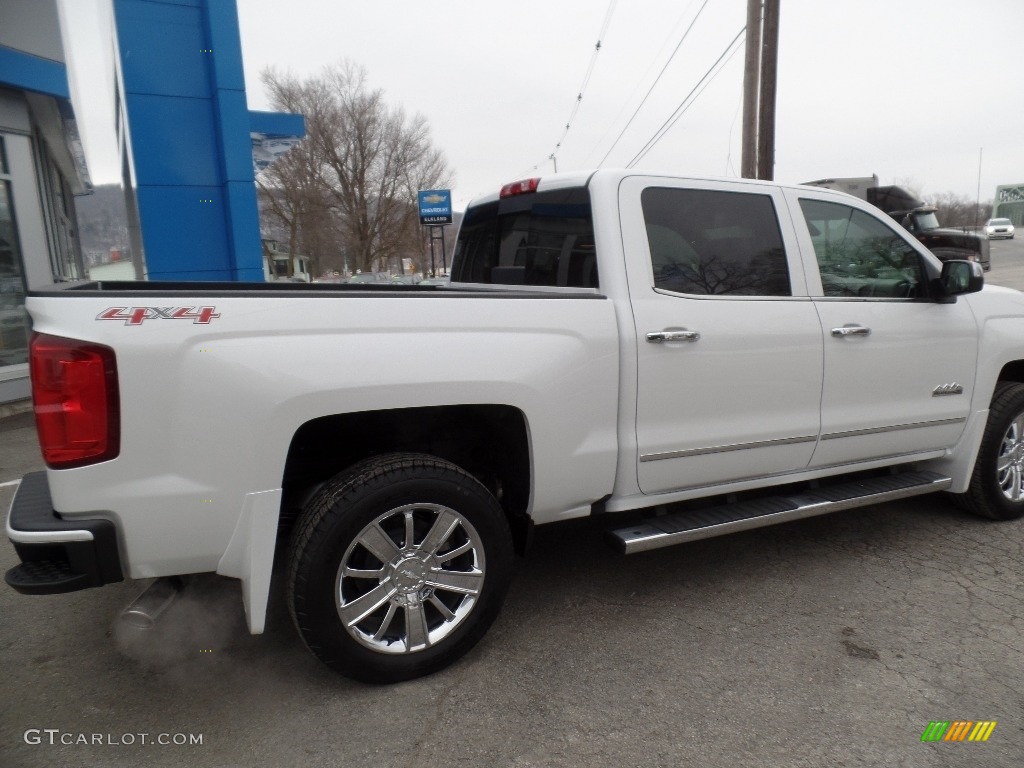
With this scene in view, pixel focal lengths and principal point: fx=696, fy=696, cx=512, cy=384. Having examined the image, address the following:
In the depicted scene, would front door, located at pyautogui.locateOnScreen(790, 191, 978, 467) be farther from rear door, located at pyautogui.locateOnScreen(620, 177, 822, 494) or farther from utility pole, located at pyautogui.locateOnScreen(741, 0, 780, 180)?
utility pole, located at pyautogui.locateOnScreen(741, 0, 780, 180)

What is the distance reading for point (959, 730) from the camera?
7.87ft

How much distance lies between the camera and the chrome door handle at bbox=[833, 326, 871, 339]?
11.2ft

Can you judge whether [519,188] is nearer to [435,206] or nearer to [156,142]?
[156,142]

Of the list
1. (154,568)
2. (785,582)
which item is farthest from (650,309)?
(154,568)

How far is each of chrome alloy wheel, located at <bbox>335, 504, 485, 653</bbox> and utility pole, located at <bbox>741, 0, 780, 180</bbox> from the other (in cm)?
1077

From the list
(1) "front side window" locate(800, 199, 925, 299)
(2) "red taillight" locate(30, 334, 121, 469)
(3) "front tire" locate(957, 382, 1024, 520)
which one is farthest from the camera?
(3) "front tire" locate(957, 382, 1024, 520)

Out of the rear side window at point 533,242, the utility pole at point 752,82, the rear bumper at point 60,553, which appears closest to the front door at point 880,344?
the rear side window at point 533,242

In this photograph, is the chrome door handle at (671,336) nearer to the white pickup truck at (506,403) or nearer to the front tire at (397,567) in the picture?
the white pickup truck at (506,403)

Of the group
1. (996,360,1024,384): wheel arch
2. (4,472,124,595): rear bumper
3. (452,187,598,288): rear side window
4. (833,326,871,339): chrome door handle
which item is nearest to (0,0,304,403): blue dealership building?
(452,187,598,288): rear side window

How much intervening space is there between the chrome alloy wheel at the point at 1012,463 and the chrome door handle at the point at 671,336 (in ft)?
8.13

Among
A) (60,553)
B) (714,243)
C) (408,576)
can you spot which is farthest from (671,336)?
(60,553)

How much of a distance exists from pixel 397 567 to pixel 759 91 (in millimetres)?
11876

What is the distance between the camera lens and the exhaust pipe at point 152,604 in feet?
7.93

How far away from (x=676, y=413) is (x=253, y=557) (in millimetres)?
1800
